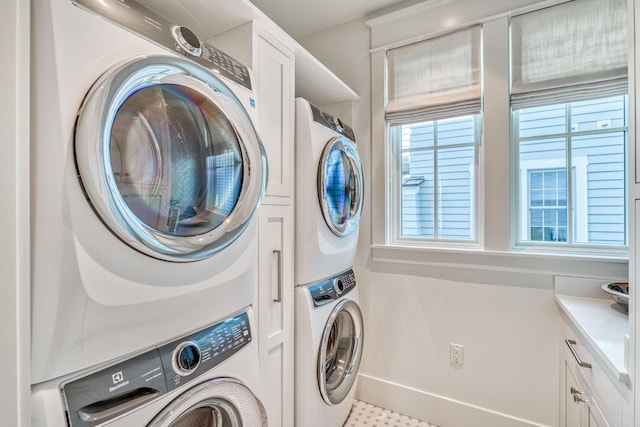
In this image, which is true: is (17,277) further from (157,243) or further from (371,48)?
(371,48)

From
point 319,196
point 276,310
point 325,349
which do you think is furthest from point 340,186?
point 325,349

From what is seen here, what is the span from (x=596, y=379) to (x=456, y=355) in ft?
3.01

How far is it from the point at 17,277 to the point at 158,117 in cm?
45

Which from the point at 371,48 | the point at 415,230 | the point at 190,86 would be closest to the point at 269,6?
the point at 371,48

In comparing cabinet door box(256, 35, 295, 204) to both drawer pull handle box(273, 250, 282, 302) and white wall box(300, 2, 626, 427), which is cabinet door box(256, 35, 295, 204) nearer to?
drawer pull handle box(273, 250, 282, 302)

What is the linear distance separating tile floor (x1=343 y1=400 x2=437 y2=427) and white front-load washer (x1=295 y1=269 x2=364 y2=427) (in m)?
0.21

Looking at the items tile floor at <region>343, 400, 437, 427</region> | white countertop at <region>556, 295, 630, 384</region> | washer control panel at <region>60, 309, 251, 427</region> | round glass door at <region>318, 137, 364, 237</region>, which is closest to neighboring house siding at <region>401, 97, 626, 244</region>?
white countertop at <region>556, 295, 630, 384</region>

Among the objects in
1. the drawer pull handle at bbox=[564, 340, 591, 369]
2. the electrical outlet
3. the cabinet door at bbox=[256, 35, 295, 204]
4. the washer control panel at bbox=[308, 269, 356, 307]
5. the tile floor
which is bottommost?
the tile floor

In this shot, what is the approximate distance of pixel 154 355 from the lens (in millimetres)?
745

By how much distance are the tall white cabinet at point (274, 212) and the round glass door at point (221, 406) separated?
11.6 inches

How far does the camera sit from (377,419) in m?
2.01

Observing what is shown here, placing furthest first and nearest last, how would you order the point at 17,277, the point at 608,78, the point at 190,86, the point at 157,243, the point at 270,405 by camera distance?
the point at 608,78, the point at 270,405, the point at 190,86, the point at 157,243, the point at 17,277

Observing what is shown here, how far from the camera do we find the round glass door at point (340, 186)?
153 centimetres

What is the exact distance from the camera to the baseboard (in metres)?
1.83
